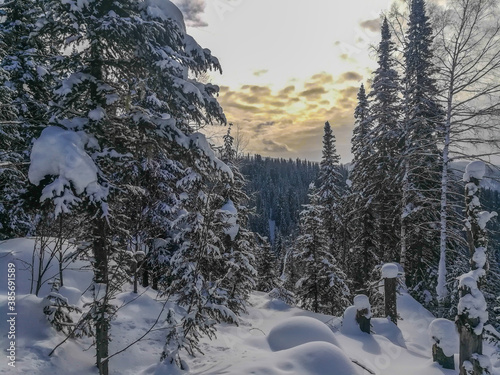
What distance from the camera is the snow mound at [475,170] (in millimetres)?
5750

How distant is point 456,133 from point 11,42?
2055cm

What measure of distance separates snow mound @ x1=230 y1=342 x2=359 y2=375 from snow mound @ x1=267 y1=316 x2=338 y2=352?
5.38 ft

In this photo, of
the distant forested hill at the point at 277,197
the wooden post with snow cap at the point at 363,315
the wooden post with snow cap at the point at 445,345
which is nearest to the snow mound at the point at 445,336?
the wooden post with snow cap at the point at 445,345

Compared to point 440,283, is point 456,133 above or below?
above

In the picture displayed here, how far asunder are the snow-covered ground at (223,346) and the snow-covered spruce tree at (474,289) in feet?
5.92

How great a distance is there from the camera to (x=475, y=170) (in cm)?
578

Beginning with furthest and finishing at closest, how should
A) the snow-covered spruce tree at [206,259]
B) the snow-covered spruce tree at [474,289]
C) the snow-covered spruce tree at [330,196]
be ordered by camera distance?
the snow-covered spruce tree at [330,196], the snow-covered spruce tree at [206,259], the snow-covered spruce tree at [474,289]

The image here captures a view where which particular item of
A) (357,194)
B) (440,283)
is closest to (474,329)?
(440,283)

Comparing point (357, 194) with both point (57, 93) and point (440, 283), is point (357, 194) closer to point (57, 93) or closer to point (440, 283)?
point (440, 283)

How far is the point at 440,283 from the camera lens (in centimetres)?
1024

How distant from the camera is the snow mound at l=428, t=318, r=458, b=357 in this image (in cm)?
724

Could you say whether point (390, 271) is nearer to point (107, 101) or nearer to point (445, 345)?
point (445, 345)

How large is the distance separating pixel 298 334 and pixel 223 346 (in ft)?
7.33

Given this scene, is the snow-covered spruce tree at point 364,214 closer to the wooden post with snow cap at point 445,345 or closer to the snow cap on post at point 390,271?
the snow cap on post at point 390,271
